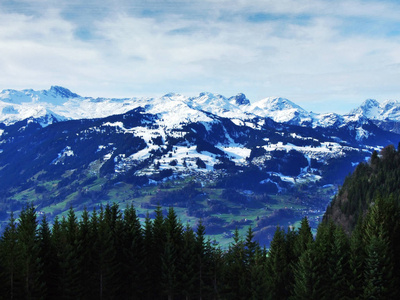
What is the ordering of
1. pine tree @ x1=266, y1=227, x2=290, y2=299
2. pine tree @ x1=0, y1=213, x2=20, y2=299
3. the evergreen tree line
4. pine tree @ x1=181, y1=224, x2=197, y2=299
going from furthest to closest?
pine tree @ x1=266, y1=227, x2=290, y2=299 < pine tree @ x1=181, y1=224, x2=197, y2=299 < the evergreen tree line < pine tree @ x1=0, y1=213, x2=20, y2=299

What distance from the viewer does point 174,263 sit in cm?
8338

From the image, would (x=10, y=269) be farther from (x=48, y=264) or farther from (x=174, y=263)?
(x=174, y=263)

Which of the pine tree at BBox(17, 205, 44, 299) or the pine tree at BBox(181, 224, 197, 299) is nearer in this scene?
the pine tree at BBox(17, 205, 44, 299)

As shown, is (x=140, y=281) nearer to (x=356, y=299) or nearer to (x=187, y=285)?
(x=187, y=285)

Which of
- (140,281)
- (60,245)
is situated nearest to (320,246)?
(140,281)

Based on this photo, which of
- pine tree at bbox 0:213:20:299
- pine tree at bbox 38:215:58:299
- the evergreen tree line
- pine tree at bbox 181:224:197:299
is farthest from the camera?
pine tree at bbox 181:224:197:299

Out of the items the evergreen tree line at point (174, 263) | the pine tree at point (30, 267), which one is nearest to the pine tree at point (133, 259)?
the evergreen tree line at point (174, 263)

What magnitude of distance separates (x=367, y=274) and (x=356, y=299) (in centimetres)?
516

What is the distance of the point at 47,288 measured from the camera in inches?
2813

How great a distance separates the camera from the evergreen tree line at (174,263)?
74688 millimetres

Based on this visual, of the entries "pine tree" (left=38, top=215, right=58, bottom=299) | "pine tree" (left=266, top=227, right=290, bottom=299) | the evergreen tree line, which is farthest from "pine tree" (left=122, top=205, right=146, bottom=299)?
"pine tree" (left=266, top=227, right=290, bottom=299)

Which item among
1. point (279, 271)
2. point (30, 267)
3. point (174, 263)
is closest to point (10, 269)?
point (30, 267)

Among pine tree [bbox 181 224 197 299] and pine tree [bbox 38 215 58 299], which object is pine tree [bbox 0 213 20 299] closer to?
pine tree [bbox 38 215 58 299]

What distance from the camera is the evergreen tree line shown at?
74688mm
